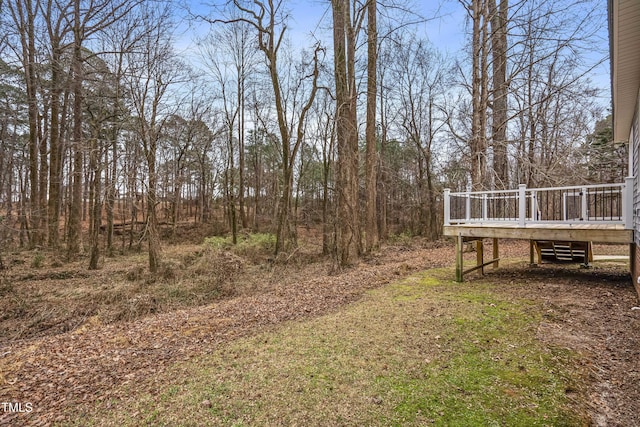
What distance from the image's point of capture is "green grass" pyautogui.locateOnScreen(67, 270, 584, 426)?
2551mm

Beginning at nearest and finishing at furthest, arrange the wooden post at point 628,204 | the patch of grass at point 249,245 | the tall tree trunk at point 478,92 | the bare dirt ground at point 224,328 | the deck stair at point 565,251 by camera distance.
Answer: the bare dirt ground at point 224,328
the wooden post at point 628,204
the deck stair at point 565,251
the tall tree trunk at point 478,92
the patch of grass at point 249,245

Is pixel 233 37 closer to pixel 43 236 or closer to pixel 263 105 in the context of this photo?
pixel 263 105

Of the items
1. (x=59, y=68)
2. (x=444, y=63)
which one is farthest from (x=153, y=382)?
(x=444, y=63)

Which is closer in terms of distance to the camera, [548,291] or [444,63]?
[548,291]

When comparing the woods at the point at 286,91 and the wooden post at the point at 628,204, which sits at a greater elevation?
the woods at the point at 286,91

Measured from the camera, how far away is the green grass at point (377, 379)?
2.55m

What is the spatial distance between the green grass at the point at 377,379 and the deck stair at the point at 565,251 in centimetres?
375

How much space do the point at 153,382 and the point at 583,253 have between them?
346 inches

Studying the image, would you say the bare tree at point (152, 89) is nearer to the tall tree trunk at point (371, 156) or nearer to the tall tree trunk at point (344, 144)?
the tall tree trunk at point (344, 144)

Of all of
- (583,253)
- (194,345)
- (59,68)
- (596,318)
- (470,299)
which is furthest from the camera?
(59,68)

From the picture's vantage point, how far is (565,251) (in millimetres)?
7523

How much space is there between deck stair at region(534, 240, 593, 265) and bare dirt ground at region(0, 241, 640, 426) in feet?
0.99

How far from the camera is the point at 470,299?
5.54 metres

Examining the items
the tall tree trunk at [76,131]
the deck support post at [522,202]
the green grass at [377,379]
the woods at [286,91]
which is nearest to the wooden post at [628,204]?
the deck support post at [522,202]
